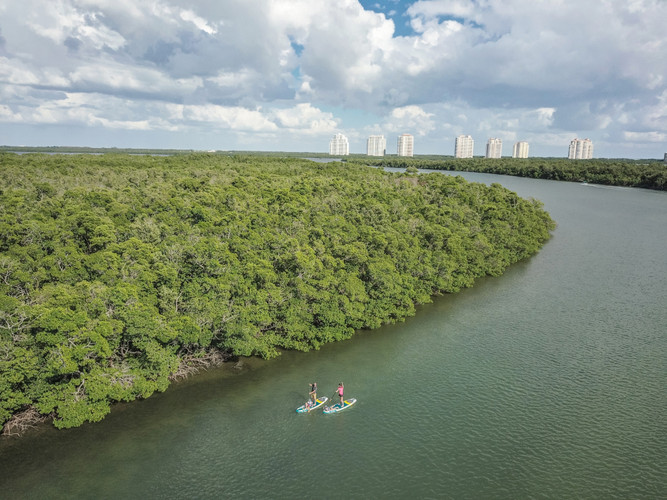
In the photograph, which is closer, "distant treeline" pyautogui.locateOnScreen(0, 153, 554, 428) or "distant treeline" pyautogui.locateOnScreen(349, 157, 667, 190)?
"distant treeline" pyautogui.locateOnScreen(0, 153, 554, 428)

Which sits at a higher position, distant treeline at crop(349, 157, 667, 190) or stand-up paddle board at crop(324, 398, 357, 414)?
distant treeline at crop(349, 157, 667, 190)

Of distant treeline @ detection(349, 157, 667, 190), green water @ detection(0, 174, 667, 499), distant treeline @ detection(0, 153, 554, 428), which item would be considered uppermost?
distant treeline @ detection(349, 157, 667, 190)

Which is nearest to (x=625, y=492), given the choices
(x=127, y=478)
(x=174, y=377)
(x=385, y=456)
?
(x=385, y=456)

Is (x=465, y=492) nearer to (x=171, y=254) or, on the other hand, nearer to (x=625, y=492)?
(x=625, y=492)

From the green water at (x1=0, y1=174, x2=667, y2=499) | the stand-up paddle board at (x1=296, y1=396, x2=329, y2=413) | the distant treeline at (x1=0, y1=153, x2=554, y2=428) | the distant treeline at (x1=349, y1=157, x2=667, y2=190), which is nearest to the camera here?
the green water at (x1=0, y1=174, x2=667, y2=499)

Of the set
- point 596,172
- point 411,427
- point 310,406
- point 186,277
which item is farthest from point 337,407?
point 596,172

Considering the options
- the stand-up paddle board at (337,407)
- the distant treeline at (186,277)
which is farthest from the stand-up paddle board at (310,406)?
the distant treeline at (186,277)

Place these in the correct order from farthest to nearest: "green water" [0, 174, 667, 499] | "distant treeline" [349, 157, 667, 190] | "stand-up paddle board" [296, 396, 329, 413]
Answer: "distant treeline" [349, 157, 667, 190]
"stand-up paddle board" [296, 396, 329, 413]
"green water" [0, 174, 667, 499]

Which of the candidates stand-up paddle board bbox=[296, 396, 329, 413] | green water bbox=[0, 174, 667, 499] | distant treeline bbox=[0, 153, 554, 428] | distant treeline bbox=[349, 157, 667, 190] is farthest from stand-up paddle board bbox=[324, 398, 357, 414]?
distant treeline bbox=[349, 157, 667, 190]

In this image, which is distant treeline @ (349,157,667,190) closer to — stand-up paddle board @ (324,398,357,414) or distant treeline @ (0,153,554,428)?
distant treeline @ (0,153,554,428)
